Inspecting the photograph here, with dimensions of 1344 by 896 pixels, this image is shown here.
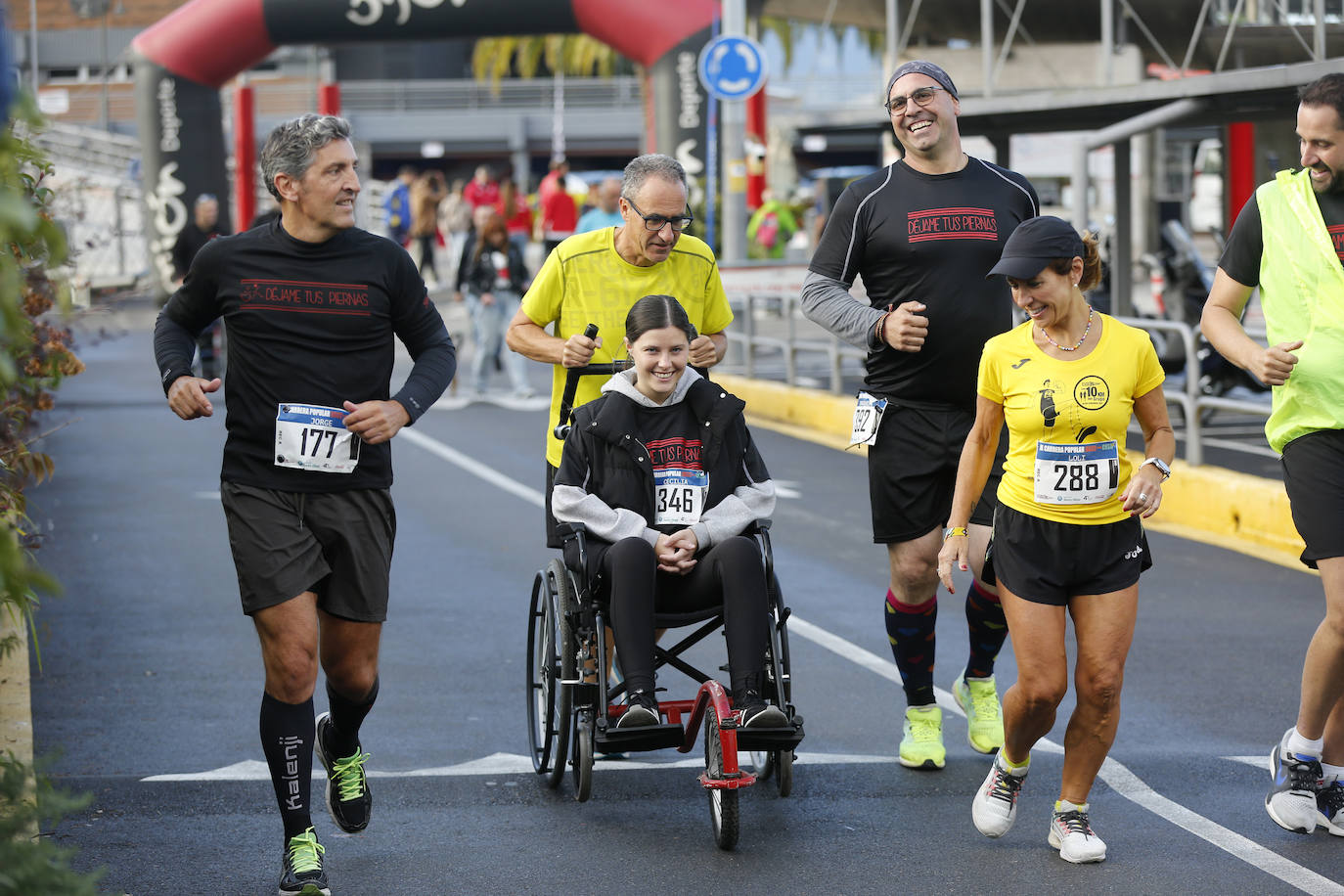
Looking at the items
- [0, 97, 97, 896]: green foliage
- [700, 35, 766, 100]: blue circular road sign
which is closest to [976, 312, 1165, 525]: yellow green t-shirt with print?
[0, 97, 97, 896]: green foliage

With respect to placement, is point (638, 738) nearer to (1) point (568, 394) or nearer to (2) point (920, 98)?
(1) point (568, 394)

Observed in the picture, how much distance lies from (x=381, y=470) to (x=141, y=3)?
64072mm

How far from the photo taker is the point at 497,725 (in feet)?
22.1

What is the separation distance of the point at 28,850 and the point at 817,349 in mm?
15155

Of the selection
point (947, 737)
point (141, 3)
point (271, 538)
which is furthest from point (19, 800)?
point (141, 3)

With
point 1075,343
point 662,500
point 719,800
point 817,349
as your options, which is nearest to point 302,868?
point 719,800

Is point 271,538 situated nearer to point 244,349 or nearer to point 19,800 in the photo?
point 244,349

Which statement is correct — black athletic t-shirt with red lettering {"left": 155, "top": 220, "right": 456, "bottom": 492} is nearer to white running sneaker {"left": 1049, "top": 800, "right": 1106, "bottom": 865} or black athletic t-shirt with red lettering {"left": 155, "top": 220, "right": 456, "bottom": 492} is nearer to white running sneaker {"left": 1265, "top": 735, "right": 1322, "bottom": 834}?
white running sneaker {"left": 1049, "top": 800, "right": 1106, "bottom": 865}

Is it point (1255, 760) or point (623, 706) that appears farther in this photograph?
point (1255, 760)

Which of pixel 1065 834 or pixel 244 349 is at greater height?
pixel 244 349

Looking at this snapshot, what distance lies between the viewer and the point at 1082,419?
4.92 m

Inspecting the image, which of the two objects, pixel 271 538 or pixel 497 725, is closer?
pixel 271 538

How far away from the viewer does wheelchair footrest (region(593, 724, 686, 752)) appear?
5293mm

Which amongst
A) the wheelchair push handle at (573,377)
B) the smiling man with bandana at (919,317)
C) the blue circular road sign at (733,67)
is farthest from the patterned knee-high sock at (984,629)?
the blue circular road sign at (733,67)
